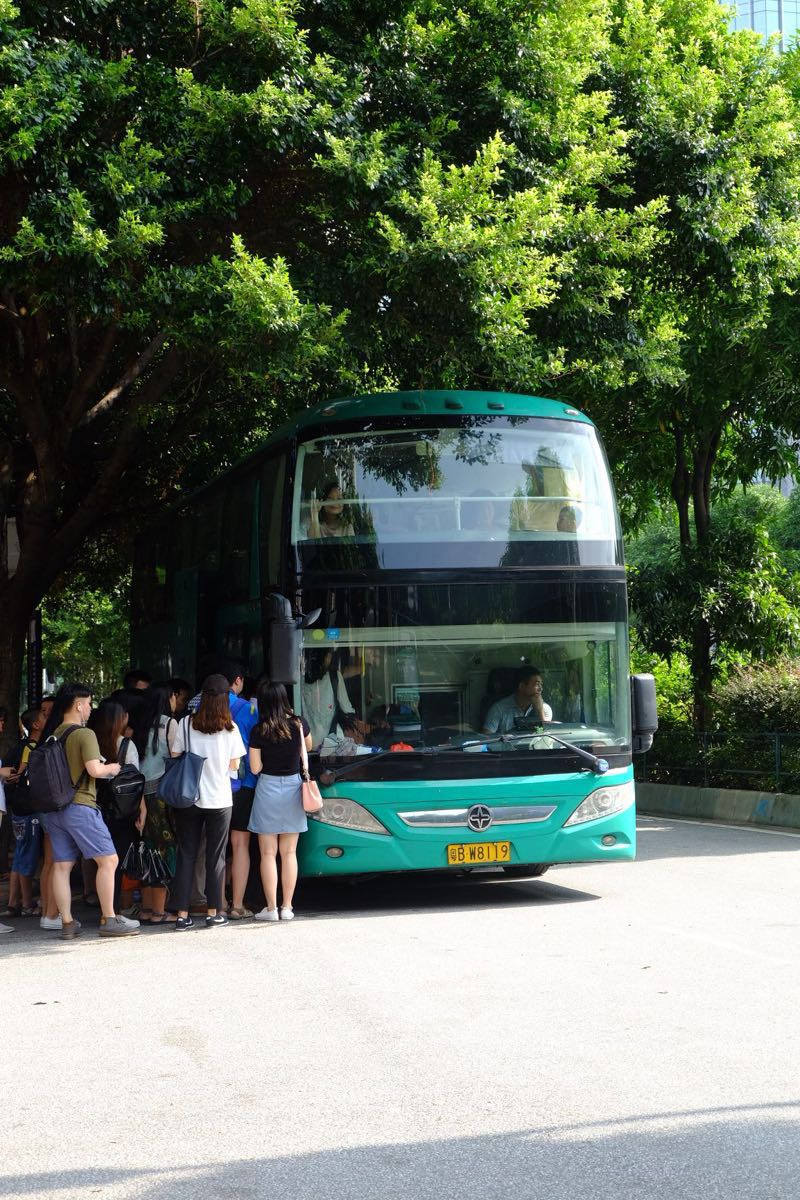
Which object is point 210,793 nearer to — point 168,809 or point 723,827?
point 168,809

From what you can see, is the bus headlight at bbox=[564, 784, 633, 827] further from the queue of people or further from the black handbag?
the black handbag

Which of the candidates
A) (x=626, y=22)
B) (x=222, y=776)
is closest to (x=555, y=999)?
(x=222, y=776)

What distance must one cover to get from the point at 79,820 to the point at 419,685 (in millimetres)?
2744

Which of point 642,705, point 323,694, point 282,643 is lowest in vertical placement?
point 642,705

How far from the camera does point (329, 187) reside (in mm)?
13828

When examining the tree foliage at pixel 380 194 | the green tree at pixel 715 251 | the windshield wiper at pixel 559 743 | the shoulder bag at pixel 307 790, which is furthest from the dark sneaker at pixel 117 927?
the green tree at pixel 715 251

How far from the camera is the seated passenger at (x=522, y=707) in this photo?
11.8 metres

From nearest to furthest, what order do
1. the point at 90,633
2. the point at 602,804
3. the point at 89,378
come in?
1. the point at 602,804
2. the point at 89,378
3. the point at 90,633

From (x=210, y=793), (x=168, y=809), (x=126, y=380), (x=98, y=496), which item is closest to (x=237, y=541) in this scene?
(x=168, y=809)

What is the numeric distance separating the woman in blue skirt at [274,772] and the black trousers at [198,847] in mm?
300

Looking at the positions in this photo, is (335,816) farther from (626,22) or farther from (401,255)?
(626,22)

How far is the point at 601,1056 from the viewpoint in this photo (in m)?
6.39

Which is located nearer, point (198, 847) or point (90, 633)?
point (198, 847)

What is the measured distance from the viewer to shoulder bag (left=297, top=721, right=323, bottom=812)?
1114 centimetres
